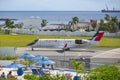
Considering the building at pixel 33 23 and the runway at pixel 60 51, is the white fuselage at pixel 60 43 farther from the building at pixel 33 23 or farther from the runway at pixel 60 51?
the building at pixel 33 23

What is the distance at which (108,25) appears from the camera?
283ft

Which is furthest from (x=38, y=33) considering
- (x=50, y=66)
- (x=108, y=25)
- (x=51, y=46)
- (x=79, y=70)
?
(x=79, y=70)

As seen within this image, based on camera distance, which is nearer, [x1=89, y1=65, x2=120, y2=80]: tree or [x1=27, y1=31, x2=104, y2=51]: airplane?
[x1=89, y1=65, x2=120, y2=80]: tree

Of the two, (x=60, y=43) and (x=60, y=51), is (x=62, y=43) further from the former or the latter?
(x=60, y=51)

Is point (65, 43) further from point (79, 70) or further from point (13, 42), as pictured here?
point (79, 70)

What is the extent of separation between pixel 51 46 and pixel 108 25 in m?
31.2

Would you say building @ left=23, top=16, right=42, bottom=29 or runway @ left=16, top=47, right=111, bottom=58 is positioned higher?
building @ left=23, top=16, right=42, bottom=29

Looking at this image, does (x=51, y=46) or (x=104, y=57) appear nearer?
(x=104, y=57)

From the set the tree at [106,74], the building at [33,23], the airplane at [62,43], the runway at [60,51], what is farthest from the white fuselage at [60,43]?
the building at [33,23]

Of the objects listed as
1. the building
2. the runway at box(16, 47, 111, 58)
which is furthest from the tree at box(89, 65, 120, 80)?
the building

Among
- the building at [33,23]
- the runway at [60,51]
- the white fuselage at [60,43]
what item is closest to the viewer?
the runway at [60,51]

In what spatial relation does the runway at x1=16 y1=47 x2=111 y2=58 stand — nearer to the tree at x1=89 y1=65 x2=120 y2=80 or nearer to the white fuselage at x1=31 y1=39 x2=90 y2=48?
the white fuselage at x1=31 y1=39 x2=90 y2=48

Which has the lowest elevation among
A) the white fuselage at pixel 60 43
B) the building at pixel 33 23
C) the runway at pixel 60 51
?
the runway at pixel 60 51

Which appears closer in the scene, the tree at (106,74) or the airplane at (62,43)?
the tree at (106,74)
